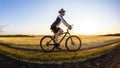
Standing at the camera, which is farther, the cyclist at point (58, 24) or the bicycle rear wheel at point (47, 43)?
the bicycle rear wheel at point (47, 43)

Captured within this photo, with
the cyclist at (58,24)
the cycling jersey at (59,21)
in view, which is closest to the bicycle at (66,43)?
the cyclist at (58,24)

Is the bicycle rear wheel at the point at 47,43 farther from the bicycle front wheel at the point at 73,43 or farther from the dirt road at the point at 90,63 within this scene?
the dirt road at the point at 90,63

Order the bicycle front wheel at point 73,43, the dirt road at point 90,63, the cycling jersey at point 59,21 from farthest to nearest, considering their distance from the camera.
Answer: the bicycle front wheel at point 73,43 → the cycling jersey at point 59,21 → the dirt road at point 90,63

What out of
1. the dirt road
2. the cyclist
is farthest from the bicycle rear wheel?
the dirt road

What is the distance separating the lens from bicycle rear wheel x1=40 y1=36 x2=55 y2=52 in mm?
20250

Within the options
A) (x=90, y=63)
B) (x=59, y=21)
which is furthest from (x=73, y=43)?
(x=90, y=63)

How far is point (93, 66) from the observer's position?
1664 centimetres

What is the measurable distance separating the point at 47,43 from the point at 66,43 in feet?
4.79

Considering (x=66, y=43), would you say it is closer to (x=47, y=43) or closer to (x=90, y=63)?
(x=47, y=43)

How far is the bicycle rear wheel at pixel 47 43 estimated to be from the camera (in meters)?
20.2

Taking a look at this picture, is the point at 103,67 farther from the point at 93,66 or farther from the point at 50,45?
the point at 50,45

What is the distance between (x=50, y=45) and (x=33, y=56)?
1930 millimetres

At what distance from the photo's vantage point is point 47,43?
66.1 ft

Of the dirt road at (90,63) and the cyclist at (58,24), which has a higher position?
the cyclist at (58,24)
